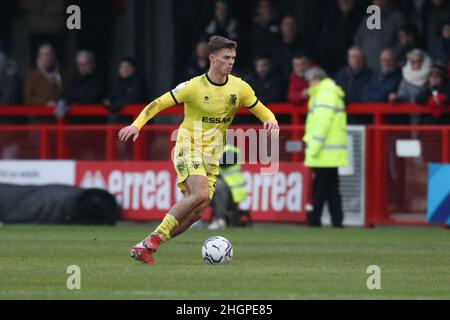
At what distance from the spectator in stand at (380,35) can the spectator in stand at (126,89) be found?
349 cm

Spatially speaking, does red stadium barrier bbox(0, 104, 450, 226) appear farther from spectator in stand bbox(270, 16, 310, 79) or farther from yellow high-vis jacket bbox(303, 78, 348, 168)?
spectator in stand bbox(270, 16, 310, 79)

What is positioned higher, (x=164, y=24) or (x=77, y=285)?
(x=164, y=24)

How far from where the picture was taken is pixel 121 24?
26266mm

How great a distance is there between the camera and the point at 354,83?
21.8 meters

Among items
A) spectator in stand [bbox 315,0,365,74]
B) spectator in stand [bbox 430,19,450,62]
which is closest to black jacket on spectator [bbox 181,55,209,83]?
spectator in stand [bbox 315,0,365,74]

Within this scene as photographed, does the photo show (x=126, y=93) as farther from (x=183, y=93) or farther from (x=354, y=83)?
(x=183, y=93)

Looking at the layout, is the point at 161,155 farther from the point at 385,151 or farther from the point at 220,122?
the point at 220,122

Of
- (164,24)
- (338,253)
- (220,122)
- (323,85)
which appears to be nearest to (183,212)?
(220,122)

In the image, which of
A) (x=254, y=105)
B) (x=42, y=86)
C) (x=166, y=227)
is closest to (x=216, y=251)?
(x=166, y=227)

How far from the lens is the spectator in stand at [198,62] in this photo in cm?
2277

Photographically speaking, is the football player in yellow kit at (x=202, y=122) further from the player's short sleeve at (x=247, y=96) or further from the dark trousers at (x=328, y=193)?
the dark trousers at (x=328, y=193)

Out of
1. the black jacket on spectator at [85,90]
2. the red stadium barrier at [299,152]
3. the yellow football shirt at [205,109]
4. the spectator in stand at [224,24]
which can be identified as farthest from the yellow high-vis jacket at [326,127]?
the yellow football shirt at [205,109]

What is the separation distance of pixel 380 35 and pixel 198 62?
292 centimetres

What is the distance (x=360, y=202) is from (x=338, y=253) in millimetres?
5571
